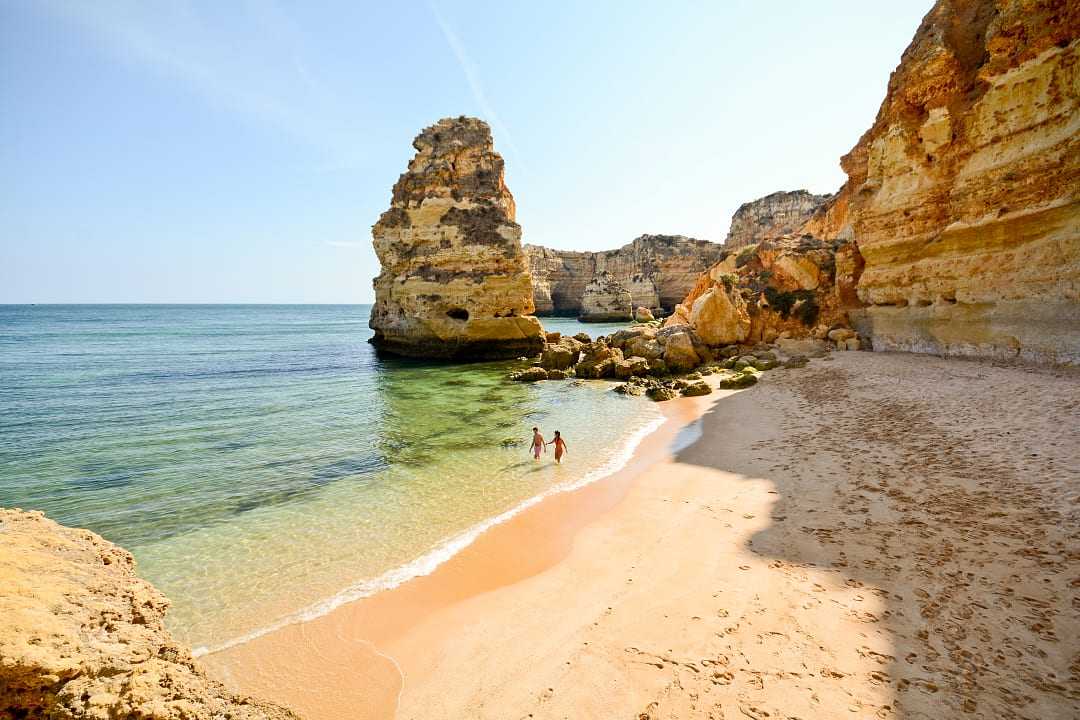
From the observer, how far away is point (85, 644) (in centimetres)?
254

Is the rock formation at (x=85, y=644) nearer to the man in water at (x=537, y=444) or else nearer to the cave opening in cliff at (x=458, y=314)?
the man in water at (x=537, y=444)

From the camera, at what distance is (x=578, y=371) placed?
2308 cm

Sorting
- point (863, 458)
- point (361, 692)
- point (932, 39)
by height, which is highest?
point (932, 39)

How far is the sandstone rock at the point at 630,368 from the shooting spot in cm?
2186

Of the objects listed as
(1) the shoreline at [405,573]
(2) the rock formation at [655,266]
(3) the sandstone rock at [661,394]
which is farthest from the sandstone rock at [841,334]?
(2) the rock formation at [655,266]

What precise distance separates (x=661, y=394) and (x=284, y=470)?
1254 centimetres

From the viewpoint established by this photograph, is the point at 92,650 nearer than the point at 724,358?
Yes

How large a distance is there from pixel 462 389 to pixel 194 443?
1017cm

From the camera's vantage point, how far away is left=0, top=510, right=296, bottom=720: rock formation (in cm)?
225

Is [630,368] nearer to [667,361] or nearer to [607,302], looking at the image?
[667,361]

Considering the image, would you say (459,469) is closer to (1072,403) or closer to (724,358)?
(1072,403)

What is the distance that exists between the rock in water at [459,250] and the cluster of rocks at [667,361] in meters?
5.46

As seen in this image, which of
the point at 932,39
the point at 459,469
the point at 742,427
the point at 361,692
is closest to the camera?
the point at 361,692

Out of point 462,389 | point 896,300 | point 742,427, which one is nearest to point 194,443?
point 462,389
